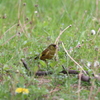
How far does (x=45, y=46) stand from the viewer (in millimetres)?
3760

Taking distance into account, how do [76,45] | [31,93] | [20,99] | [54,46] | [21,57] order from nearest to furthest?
[20,99] → [31,93] → [54,46] → [21,57] → [76,45]

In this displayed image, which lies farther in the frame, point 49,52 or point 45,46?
point 45,46

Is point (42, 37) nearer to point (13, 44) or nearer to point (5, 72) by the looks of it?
point (13, 44)

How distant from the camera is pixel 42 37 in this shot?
13.9ft

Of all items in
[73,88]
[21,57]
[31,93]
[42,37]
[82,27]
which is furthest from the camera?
[82,27]

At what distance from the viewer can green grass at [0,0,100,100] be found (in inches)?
93.5

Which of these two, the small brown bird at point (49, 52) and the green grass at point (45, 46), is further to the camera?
the small brown bird at point (49, 52)

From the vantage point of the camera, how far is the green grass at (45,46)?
7.79 feet

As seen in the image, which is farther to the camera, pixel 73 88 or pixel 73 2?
pixel 73 2

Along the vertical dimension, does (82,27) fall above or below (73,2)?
below

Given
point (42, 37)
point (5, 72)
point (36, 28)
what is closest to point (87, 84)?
point (5, 72)

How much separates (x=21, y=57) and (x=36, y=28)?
1.68 meters

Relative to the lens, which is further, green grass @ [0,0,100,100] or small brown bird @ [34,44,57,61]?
small brown bird @ [34,44,57,61]

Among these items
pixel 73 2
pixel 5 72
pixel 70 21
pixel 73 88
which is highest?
pixel 73 2
